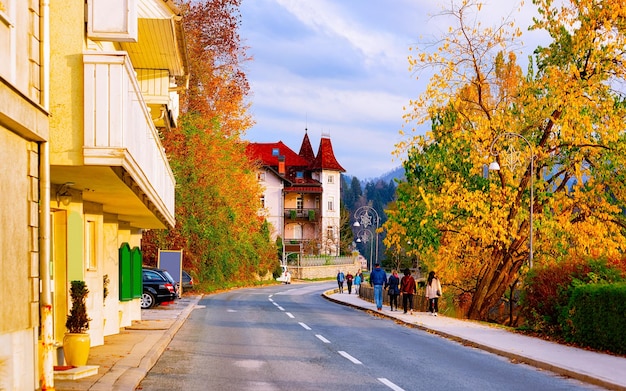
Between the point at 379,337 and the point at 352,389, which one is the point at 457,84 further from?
the point at 352,389

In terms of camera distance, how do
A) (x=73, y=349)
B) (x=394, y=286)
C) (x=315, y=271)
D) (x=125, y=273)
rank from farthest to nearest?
(x=315, y=271)
(x=394, y=286)
(x=125, y=273)
(x=73, y=349)

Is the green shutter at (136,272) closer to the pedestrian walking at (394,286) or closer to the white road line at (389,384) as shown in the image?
the pedestrian walking at (394,286)

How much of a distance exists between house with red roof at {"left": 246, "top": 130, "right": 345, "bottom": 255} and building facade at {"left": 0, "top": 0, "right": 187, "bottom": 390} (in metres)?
90.2

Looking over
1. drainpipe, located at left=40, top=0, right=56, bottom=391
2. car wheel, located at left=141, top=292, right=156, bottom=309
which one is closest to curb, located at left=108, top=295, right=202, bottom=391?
Answer: drainpipe, located at left=40, top=0, right=56, bottom=391

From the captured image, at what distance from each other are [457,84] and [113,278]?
15.1 metres

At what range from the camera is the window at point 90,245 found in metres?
17.9

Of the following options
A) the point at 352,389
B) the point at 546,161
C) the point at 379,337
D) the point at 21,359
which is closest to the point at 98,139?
the point at 21,359

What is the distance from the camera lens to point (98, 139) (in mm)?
11336

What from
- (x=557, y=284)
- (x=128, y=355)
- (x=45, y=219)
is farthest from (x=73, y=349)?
(x=557, y=284)

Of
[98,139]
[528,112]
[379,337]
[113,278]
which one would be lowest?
[379,337]

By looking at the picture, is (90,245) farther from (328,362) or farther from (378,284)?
(378,284)

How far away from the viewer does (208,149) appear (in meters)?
Result: 52.2

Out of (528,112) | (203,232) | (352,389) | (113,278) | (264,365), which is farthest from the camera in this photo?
(203,232)

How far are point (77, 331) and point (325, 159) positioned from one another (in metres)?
100
